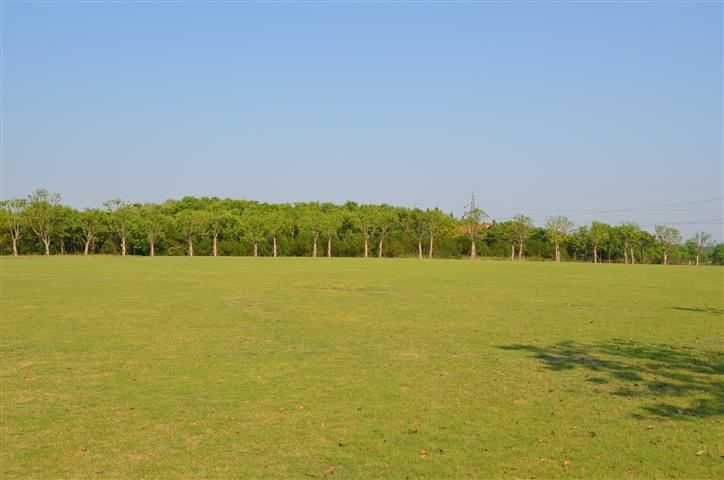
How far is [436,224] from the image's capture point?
98.2 meters

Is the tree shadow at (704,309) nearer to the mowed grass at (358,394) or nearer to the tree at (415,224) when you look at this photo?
the mowed grass at (358,394)

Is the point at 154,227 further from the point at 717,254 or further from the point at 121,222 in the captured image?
the point at 717,254

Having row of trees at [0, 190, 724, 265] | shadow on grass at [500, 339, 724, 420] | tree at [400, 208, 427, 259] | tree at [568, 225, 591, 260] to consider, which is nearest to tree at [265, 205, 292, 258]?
row of trees at [0, 190, 724, 265]

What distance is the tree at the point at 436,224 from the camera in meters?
96.9

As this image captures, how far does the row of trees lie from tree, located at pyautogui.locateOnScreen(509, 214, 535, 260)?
0.15 meters

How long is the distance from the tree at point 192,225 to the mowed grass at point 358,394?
245 feet

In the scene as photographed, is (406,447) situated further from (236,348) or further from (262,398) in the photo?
(236,348)

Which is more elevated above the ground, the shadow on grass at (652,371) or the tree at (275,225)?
the tree at (275,225)

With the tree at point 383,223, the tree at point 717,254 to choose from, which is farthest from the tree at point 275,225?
the tree at point 717,254

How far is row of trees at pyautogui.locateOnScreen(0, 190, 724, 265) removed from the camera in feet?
294

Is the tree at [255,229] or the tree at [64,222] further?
the tree at [255,229]

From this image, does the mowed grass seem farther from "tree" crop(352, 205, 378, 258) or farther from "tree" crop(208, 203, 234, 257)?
"tree" crop(352, 205, 378, 258)

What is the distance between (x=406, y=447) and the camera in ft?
22.0

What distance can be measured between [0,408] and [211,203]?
108239mm
